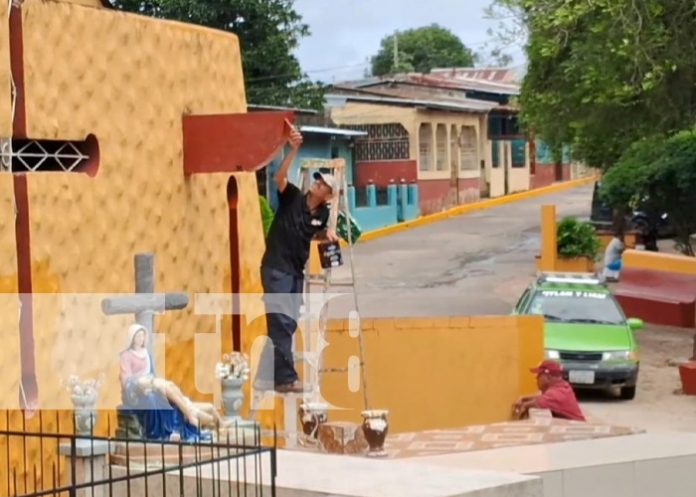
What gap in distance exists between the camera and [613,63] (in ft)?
65.3

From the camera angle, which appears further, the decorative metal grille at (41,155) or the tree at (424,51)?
the tree at (424,51)

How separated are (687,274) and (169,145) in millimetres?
15414

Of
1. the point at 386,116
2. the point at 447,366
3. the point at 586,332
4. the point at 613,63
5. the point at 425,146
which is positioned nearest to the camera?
the point at 447,366

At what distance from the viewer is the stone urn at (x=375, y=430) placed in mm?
9523

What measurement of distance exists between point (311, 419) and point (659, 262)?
15.4 m

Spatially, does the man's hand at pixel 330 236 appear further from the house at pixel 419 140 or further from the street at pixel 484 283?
the house at pixel 419 140

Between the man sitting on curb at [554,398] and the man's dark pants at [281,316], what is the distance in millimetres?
2572

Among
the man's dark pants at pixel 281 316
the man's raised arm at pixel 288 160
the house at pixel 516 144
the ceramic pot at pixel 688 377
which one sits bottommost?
the ceramic pot at pixel 688 377

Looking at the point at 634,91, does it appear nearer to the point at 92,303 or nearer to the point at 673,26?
the point at 673,26

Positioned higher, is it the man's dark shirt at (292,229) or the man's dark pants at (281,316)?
the man's dark shirt at (292,229)

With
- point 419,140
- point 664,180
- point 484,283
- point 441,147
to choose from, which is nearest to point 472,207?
point 441,147

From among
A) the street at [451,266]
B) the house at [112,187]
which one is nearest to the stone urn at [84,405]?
the house at [112,187]

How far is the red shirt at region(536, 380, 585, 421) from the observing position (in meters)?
11.9

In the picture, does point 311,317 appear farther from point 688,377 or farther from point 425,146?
point 425,146
